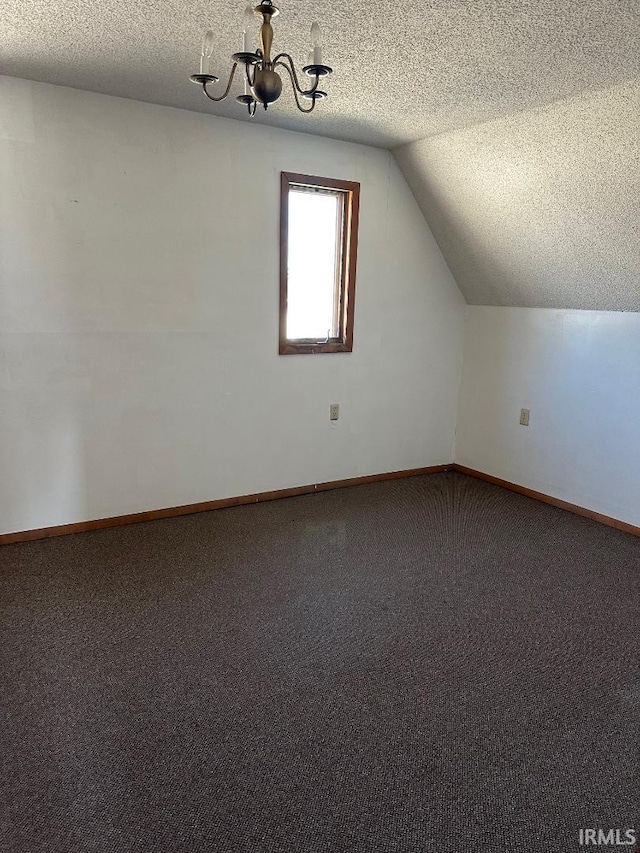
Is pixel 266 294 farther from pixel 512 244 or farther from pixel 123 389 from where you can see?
pixel 512 244

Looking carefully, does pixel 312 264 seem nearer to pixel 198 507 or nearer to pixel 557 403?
pixel 198 507

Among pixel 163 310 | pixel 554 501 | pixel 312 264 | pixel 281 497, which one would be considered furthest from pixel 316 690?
pixel 312 264

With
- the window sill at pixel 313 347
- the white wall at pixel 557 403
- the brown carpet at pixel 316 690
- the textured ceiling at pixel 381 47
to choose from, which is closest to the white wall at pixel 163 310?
the window sill at pixel 313 347

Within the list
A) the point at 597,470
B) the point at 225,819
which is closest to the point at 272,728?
the point at 225,819

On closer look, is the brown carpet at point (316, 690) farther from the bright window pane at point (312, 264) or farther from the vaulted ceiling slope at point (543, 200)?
the vaulted ceiling slope at point (543, 200)

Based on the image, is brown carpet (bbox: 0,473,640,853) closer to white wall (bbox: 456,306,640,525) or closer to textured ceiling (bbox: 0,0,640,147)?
white wall (bbox: 456,306,640,525)

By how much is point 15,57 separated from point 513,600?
318 cm

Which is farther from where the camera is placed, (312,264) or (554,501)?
(554,501)

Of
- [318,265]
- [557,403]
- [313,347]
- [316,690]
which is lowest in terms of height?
[316,690]

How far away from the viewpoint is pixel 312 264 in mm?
3785

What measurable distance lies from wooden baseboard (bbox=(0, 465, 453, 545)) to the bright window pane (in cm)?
102

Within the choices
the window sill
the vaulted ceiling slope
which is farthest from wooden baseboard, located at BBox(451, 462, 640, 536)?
the window sill

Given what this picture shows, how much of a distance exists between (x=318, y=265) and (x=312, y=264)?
47 mm

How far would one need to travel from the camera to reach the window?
365 centimetres
